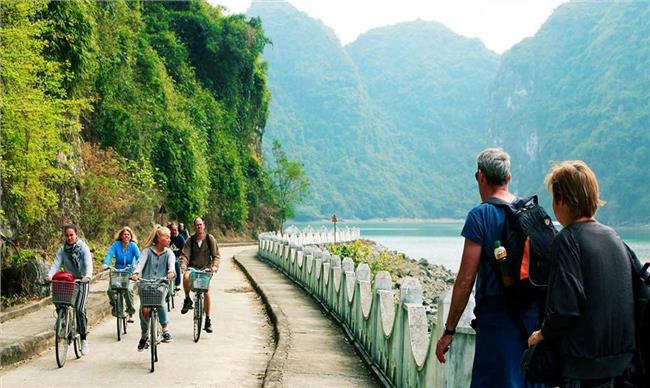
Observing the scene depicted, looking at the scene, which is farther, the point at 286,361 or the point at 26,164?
the point at 26,164

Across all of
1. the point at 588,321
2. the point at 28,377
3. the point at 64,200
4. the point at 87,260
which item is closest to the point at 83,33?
the point at 64,200

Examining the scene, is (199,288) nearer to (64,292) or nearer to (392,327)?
(64,292)

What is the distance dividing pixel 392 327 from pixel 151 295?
3.79 meters

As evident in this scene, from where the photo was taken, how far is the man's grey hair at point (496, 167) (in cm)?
518

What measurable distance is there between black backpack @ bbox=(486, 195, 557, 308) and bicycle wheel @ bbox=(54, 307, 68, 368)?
739 cm

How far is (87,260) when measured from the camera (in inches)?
447

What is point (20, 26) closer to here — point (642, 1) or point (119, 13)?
point (119, 13)

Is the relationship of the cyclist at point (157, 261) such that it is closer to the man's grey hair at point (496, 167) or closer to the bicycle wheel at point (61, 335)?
the bicycle wheel at point (61, 335)

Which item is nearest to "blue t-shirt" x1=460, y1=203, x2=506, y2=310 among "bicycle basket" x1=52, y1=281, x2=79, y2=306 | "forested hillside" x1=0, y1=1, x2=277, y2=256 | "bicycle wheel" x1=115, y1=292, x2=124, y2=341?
"bicycle basket" x1=52, y1=281, x2=79, y2=306

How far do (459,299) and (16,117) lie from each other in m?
12.8

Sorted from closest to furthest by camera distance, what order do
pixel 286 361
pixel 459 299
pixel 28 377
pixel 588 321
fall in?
pixel 588 321 → pixel 459 299 → pixel 28 377 → pixel 286 361

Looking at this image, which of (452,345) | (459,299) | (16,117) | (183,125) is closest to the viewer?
(459,299)

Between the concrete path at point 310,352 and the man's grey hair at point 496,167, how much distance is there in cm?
471

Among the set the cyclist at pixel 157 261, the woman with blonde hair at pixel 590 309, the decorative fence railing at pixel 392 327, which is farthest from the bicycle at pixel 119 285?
the woman with blonde hair at pixel 590 309
